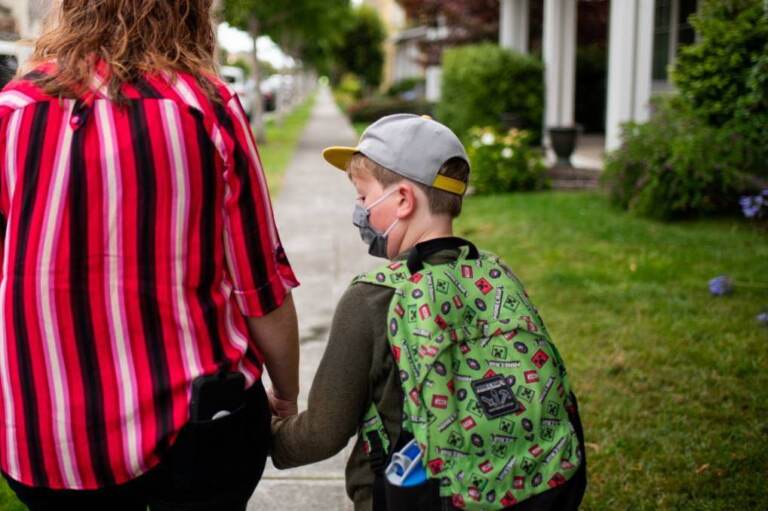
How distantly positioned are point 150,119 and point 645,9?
34.5ft

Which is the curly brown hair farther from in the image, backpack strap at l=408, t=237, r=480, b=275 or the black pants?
the black pants

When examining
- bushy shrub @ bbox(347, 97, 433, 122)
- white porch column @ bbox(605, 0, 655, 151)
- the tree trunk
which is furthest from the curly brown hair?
bushy shrub @ bbox(347, 97, 433, 122)

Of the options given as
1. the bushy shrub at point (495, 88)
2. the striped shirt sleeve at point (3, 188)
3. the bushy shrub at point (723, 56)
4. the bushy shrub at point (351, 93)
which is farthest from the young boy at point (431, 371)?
the bushy shrub at point (351, 93)

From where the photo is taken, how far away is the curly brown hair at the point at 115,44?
1.61m

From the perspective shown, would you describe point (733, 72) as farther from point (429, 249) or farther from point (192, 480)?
point (192, 480)

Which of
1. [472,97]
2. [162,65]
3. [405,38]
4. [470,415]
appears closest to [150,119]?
[162,65]

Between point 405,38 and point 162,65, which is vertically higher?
point 162,65

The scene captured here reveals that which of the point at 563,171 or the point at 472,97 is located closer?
the point at 563,171

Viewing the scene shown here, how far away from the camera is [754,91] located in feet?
25.3

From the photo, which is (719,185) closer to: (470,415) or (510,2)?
(470,415)

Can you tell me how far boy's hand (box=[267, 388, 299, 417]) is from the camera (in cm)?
202

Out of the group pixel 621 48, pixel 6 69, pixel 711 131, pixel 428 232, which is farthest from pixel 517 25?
pixel 428 232

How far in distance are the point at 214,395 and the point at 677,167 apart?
7.06m

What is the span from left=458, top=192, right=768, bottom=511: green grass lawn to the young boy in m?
1.70
